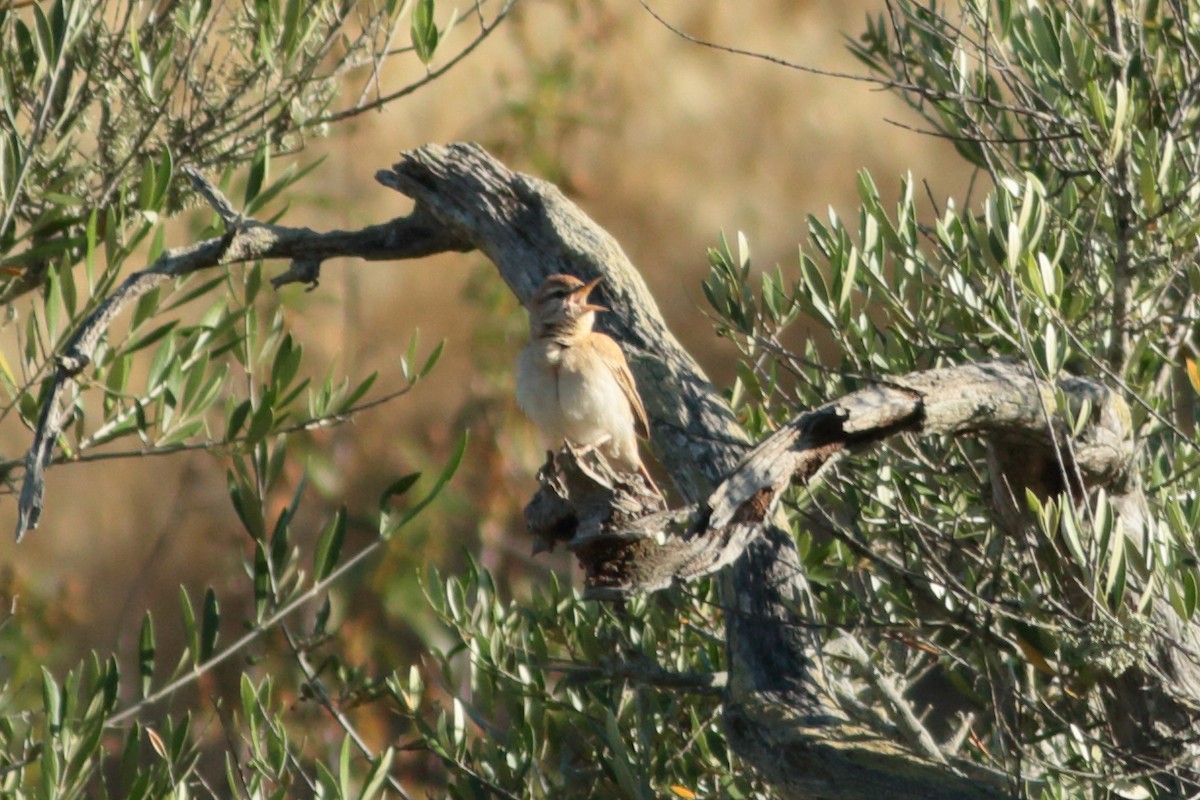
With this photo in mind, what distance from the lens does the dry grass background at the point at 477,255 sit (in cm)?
652

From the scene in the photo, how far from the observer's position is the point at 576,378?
3.79 meters

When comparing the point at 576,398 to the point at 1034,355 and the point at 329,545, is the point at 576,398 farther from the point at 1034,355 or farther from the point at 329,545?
the point at 1034,355

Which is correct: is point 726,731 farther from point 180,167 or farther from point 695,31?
point 695,31

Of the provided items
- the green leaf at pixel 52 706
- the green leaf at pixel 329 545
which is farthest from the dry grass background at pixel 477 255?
the green leaf at pixel 52 706

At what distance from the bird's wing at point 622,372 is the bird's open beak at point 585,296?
0.11 meters

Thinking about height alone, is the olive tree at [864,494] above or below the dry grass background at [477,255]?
below

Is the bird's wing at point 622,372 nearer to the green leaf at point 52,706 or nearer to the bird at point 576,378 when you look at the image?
the bird at point 576,378

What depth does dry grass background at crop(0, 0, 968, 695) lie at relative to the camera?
21.4 ft

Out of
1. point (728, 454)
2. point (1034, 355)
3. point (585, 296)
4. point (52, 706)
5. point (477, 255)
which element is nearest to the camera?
point (1034, 355)

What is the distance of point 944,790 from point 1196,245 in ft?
4.06

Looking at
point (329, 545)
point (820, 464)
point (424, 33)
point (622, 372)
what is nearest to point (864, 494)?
point (622, 372)

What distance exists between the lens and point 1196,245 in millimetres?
3035

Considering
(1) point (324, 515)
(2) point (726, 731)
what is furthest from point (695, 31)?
(2) point (726, 731)

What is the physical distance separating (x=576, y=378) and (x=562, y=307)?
251mm
